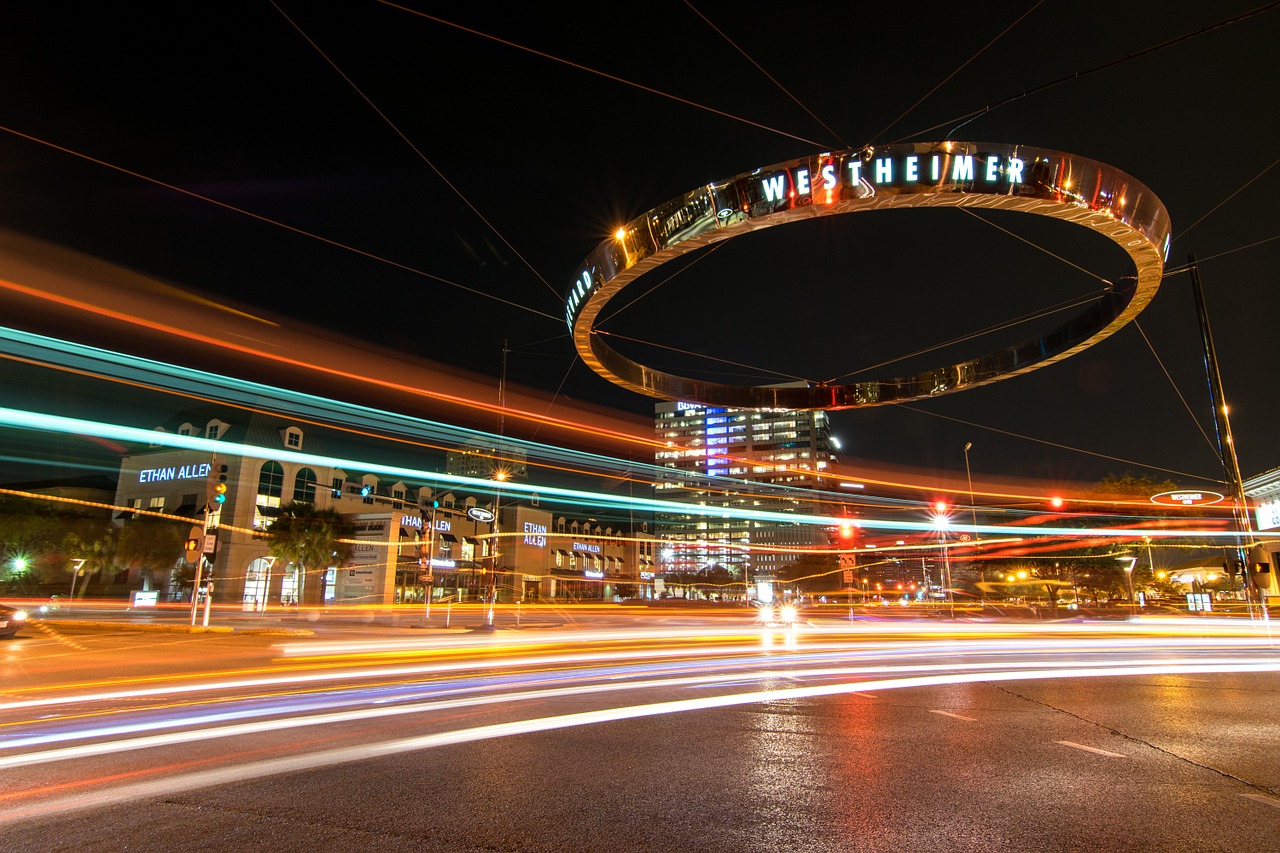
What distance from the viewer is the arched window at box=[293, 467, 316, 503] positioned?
5794 centimetres

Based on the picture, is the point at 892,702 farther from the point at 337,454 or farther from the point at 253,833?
the point at 337,454

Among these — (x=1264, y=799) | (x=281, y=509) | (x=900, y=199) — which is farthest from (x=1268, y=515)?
(x=281, y=509)

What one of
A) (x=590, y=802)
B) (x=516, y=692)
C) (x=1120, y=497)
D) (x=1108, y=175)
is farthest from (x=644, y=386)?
(x=1120, y=497)

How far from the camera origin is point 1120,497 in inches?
1816

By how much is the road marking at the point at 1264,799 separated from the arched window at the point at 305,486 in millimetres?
61368

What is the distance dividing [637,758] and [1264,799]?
472cm

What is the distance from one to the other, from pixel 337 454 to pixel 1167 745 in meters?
66.5

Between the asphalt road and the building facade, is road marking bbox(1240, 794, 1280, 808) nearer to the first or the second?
the asphalt road

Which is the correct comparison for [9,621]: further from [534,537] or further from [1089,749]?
[534,537]

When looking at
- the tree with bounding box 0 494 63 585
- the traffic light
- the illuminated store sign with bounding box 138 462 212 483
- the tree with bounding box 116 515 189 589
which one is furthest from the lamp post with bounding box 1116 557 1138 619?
the tree with bounding box 0 494 63 585

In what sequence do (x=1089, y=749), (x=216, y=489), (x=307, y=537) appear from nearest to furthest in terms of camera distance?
1. (x=1089, y=749)
2. (x=216, y=489)
3. (x=307, y=537)

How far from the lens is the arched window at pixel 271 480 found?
5556 centimetres

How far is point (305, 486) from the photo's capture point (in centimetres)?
5859

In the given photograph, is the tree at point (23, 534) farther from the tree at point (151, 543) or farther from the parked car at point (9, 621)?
the parked car at point (9, 621)
